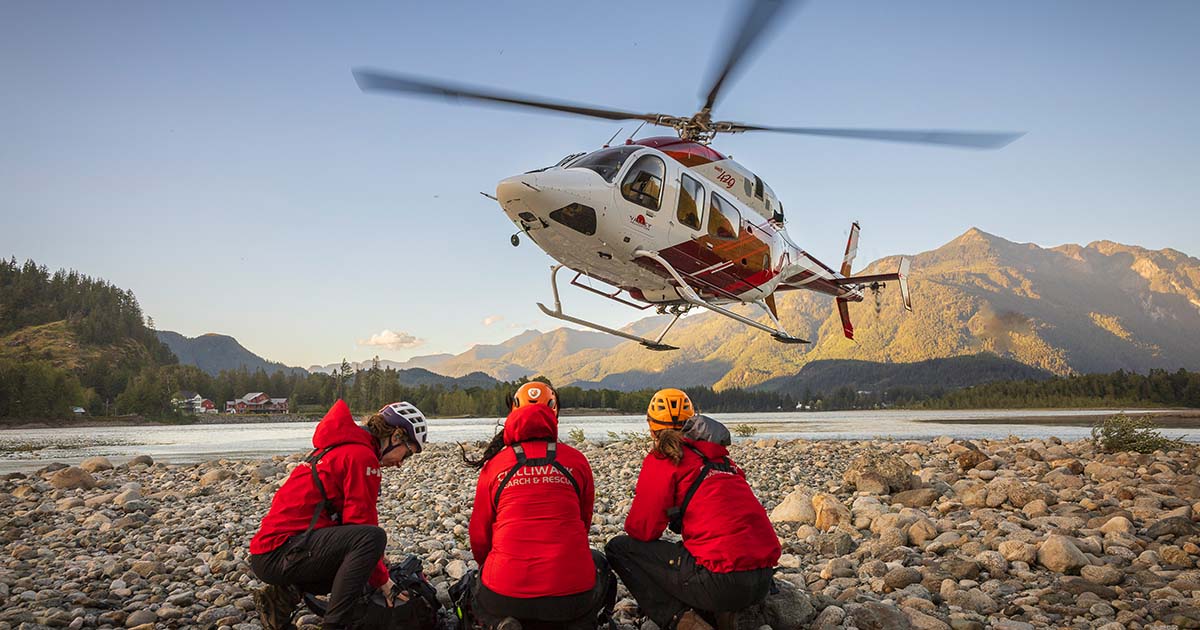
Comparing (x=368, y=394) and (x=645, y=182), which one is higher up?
(x=645, y=182)

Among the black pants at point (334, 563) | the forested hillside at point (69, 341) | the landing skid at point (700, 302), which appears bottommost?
the black pants at point (334, 563)

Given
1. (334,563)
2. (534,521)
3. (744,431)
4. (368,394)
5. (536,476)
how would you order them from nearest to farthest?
1. (534,521)
2. (536,476)
3. (334,563)
4. (744,431)
5. (368,394)

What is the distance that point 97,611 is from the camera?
6.07m

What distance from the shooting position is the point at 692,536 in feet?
18.0

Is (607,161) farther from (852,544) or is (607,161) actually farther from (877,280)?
(877,280)

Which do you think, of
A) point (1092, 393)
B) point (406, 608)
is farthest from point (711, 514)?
point (1092, 393)

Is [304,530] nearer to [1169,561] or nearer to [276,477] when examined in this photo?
[1169,561]

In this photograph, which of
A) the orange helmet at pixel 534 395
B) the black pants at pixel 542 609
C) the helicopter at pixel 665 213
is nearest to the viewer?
the black pants at pixel 542 609

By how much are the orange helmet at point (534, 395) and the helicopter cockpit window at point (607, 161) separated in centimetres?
749

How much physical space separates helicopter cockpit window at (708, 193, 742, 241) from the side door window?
0.38m

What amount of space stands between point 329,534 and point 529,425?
170cm

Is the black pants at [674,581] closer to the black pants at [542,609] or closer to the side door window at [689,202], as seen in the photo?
the black pants at [542,609]

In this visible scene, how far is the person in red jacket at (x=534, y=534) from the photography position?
15.2ft

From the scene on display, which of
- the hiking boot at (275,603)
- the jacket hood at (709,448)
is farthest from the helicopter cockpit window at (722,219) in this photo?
the hiking boot at (275,603)
